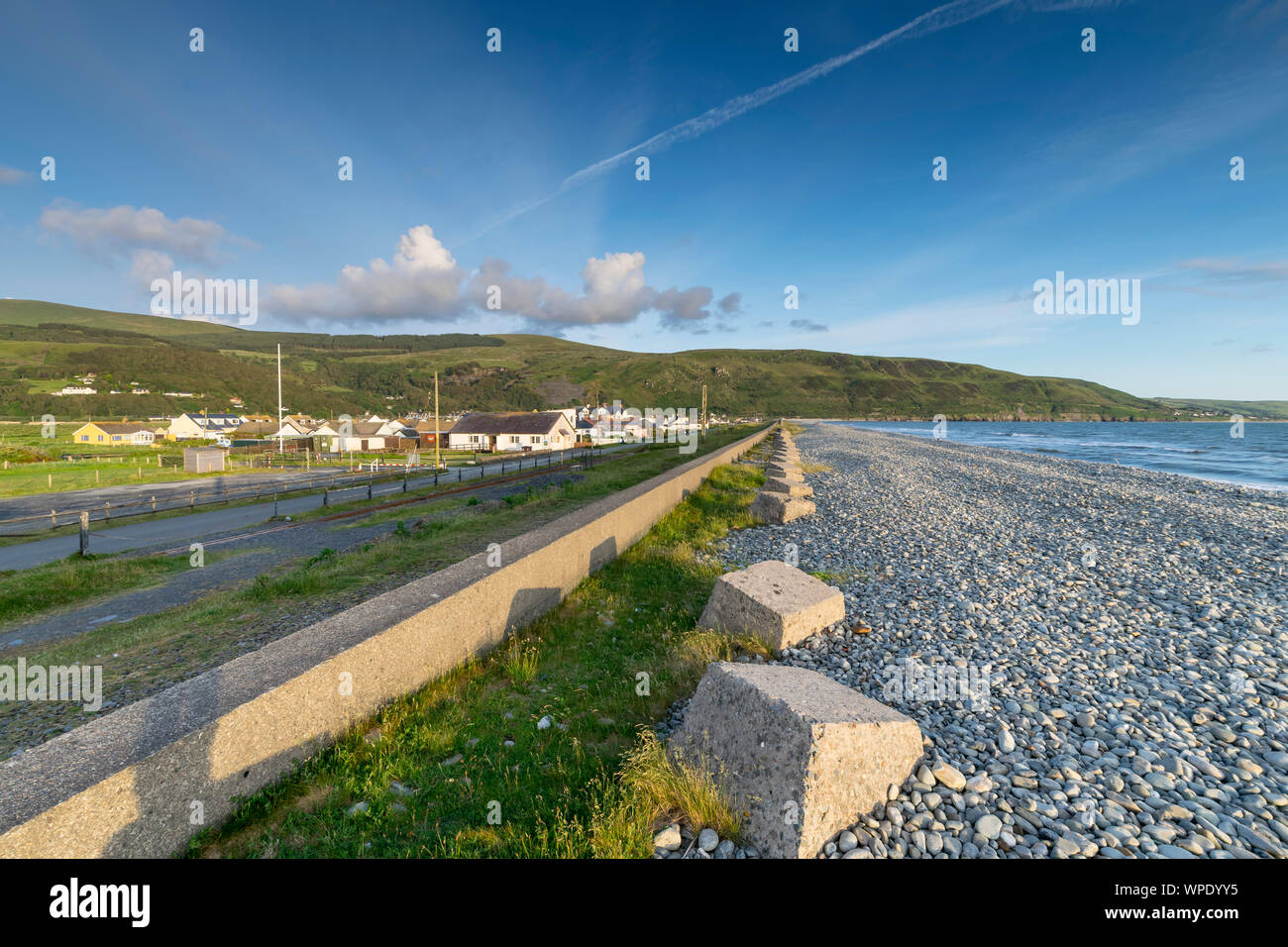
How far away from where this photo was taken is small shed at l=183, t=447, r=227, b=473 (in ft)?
151

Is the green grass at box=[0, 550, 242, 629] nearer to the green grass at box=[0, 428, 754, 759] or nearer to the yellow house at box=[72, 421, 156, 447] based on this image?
the green grass at box=[0, 428, 754, 759]

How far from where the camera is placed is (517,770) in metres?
4.11

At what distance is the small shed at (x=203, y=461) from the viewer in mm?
46000

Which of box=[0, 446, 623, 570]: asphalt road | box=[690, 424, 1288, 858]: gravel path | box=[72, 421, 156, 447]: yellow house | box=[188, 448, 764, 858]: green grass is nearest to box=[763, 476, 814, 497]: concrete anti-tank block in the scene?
box=[690, 424, 1288, 858]: gravel path

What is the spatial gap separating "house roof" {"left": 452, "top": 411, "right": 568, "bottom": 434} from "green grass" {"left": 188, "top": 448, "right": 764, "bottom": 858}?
68.9 metres

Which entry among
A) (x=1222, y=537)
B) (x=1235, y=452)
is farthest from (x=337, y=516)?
(x=1235, y=452)

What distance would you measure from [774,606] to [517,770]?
3.71 meters

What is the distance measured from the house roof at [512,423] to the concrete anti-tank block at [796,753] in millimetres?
71848

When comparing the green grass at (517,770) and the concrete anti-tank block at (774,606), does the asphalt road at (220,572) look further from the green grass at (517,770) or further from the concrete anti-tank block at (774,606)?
the concrete anti-tank block at (774,606)

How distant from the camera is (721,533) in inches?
524

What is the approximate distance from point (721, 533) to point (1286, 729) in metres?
9.61

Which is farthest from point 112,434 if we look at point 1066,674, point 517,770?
point 1066,674
